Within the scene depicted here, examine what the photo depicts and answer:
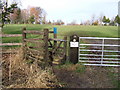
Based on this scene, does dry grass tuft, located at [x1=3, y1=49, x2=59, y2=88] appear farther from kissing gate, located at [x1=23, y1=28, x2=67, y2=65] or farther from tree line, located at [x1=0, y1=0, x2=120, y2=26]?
tree line, located at [x1=0, y1=0, x2=120, y2=26]

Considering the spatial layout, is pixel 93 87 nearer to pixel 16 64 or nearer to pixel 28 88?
pixel 28 88

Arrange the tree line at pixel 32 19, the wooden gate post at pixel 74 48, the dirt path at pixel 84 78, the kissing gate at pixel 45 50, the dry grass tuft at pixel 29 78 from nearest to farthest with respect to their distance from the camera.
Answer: the dry grass tuft at pixel 29 78, the dirt path at pixel 84 78, the kissing gate at pixel 45 50, the wooden gate post at pixel 74 48, the tree line at pixel 32 19

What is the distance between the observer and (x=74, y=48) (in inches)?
238

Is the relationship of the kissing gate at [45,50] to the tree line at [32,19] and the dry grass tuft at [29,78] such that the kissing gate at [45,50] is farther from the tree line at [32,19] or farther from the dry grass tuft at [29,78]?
the tree line at [32,19]

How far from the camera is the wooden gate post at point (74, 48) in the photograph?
596 cm

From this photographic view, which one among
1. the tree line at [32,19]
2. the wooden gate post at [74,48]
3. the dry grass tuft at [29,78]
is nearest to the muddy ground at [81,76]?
the dry grass tuft at [29,78]

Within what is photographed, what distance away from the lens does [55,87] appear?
4027 millimetres

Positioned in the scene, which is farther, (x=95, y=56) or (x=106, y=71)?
(x=95, y=56)

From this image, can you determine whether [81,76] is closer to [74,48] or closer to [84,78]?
[84,78]

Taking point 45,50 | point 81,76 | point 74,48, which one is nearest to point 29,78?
point 45,50

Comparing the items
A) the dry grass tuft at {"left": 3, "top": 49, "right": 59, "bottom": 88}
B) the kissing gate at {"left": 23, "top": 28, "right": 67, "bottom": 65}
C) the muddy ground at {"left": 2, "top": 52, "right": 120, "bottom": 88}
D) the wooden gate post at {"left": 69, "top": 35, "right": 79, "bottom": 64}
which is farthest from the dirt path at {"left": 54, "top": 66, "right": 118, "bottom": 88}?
the wooden gate post at {"left": 69, "top": 35, "right": 79, "bottom": 64}

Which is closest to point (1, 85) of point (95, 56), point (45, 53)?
point (45, 53)

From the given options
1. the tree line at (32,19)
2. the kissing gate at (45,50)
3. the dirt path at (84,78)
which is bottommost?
the dirt path at (84,78)

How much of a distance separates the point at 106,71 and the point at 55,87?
2.36m
